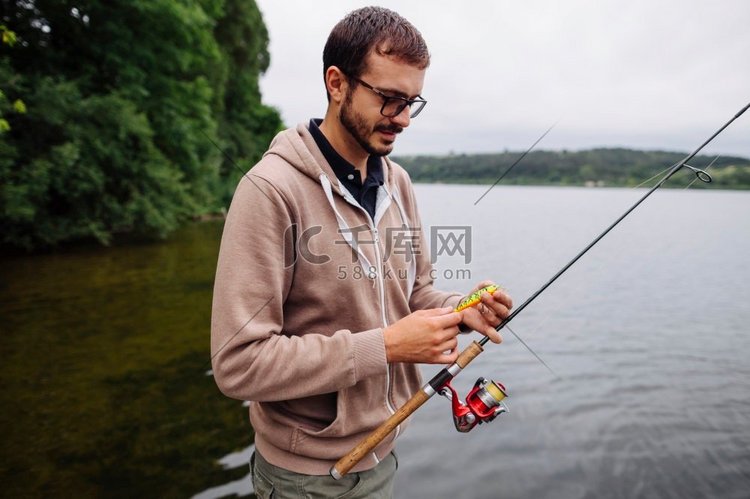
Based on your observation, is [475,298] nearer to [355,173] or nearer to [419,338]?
[419,338]

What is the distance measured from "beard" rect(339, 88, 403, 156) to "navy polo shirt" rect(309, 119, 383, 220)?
10 centimetres

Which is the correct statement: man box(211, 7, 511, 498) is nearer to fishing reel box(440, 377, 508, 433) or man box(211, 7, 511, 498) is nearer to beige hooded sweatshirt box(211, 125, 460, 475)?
beige hooded sweatshirt box(211, 125, 460, 475)

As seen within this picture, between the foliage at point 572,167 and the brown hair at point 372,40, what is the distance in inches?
33.7

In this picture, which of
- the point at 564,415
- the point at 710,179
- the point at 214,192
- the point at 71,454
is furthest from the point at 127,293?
the point at 214,192

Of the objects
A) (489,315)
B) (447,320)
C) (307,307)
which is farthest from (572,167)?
(307,307)

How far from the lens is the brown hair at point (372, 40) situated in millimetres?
1752

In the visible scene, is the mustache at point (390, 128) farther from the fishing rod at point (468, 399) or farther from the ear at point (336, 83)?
the fishing rod at point (468, 399)

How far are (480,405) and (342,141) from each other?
125 centimetres

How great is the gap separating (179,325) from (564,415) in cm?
609

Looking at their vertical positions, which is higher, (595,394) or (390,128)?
(390,128)

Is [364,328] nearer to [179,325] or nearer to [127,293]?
[179,325]

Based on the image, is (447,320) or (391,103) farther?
(391,103)

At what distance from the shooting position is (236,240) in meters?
1.52

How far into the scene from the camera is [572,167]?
3479 millimetres
